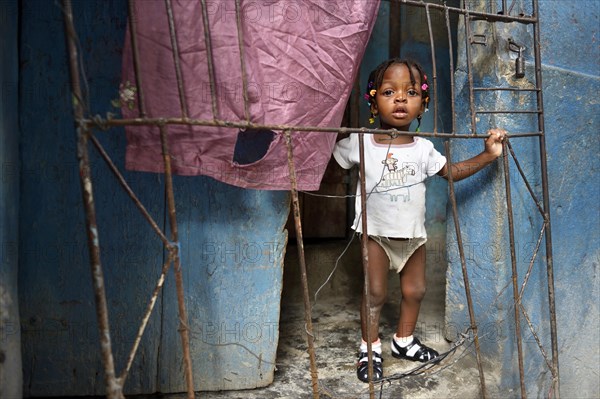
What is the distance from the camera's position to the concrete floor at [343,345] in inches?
80.0

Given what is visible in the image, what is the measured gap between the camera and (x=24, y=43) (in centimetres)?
172

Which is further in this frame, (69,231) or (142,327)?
(69,231)

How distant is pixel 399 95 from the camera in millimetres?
2080

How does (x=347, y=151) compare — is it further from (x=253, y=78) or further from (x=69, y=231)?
(x=69, y=231)

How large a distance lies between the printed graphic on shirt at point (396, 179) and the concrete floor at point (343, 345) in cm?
73

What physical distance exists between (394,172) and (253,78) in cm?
78

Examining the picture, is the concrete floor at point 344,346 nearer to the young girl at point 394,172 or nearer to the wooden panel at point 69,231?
the young girl at point 394,172

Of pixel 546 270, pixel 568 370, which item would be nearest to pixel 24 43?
pixel 546 270

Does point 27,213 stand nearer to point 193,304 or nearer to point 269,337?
point 193,304

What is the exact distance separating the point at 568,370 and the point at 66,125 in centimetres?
241

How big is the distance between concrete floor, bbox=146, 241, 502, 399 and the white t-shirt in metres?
0.61

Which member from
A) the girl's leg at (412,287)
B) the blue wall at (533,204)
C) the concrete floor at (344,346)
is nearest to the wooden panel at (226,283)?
the concrete floor at (344,346)

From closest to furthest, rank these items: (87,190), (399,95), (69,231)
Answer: (87,190), (69,231), (399,95)

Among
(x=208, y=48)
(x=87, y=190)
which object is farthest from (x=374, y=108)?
(x=87, y=190)
